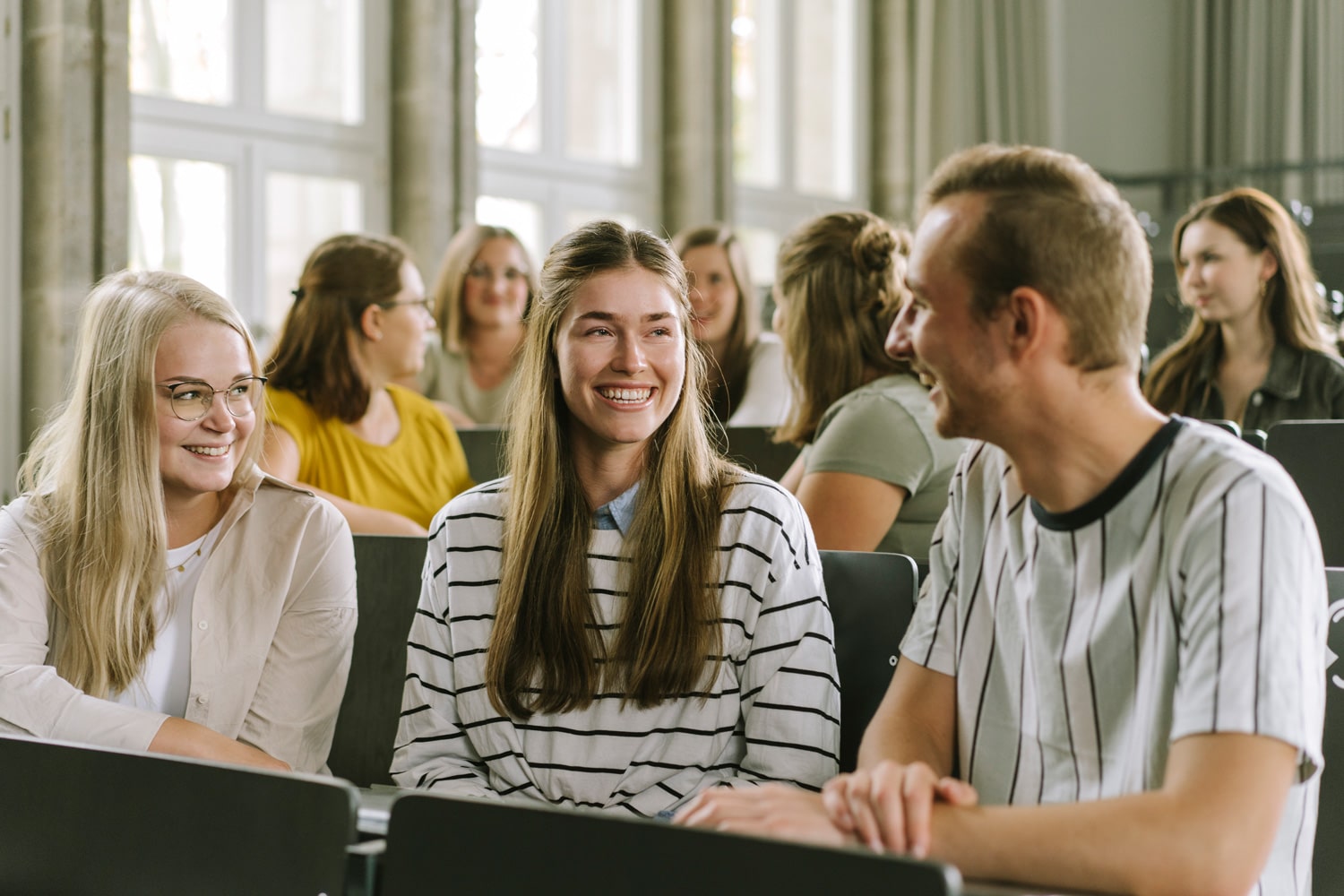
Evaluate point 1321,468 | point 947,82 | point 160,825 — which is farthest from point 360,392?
point 947,82

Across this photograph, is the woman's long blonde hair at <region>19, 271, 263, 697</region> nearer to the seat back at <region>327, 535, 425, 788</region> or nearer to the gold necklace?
the gold necklace

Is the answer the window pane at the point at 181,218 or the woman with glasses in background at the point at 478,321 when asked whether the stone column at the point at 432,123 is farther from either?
the woman with glasses in background at the point at 478,321

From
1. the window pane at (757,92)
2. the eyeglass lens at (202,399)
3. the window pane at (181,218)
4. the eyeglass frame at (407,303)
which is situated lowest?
the eyeglass lens at (202,399)

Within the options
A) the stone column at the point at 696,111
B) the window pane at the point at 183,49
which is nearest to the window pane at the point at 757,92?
the stone column at the point at 696,111

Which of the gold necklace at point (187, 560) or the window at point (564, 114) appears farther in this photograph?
the window at point (564, 114)

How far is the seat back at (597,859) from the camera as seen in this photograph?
94 centimetres

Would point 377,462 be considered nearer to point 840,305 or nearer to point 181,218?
point 840,305

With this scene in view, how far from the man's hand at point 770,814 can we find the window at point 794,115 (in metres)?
7.53

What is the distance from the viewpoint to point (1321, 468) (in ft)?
9.45

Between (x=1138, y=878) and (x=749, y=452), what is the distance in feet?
7.15

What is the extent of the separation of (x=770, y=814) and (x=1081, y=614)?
0.35m

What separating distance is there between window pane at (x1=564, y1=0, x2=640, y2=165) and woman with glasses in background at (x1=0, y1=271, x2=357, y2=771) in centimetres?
600

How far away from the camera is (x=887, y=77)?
376 inches

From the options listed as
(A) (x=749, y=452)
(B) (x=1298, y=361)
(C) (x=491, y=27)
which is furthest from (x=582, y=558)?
(C) (x=491, y=27)
